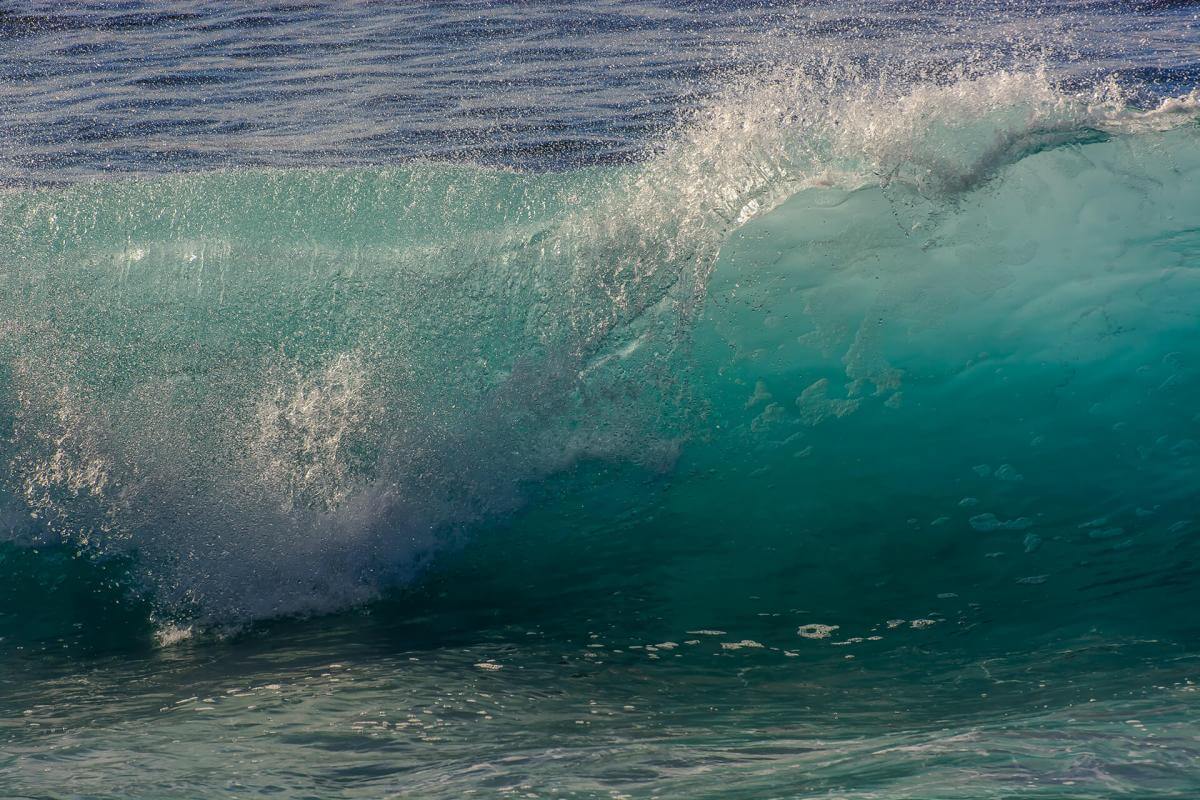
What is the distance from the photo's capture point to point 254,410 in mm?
4055

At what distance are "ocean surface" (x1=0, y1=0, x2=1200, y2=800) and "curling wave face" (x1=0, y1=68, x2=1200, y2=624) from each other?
13 mm

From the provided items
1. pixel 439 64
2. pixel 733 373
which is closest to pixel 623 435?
pixel 733 373

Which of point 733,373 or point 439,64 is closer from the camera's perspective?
point 733,373

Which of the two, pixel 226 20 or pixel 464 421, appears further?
pixel 226 20

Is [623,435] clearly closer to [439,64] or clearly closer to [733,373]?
[733,373]

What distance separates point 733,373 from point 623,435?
0.46 meters

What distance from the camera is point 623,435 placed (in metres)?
3.95

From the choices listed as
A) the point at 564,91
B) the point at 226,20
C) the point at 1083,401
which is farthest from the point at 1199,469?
the point at 226,20

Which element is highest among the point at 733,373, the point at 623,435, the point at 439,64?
the point at 439,64

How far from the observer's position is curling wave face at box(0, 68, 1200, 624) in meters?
3.70

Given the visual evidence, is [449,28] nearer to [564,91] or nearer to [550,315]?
[564,91]

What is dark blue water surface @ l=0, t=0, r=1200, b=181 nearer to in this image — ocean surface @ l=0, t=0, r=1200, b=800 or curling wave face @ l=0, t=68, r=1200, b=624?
ocean surface @ l=0, t=0, r=1200, b=800

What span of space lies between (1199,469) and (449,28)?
645cm

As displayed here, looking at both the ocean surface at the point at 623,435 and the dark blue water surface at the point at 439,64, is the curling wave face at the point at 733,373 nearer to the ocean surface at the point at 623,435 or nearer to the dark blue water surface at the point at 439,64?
the ocean surface at the point at 623,435
